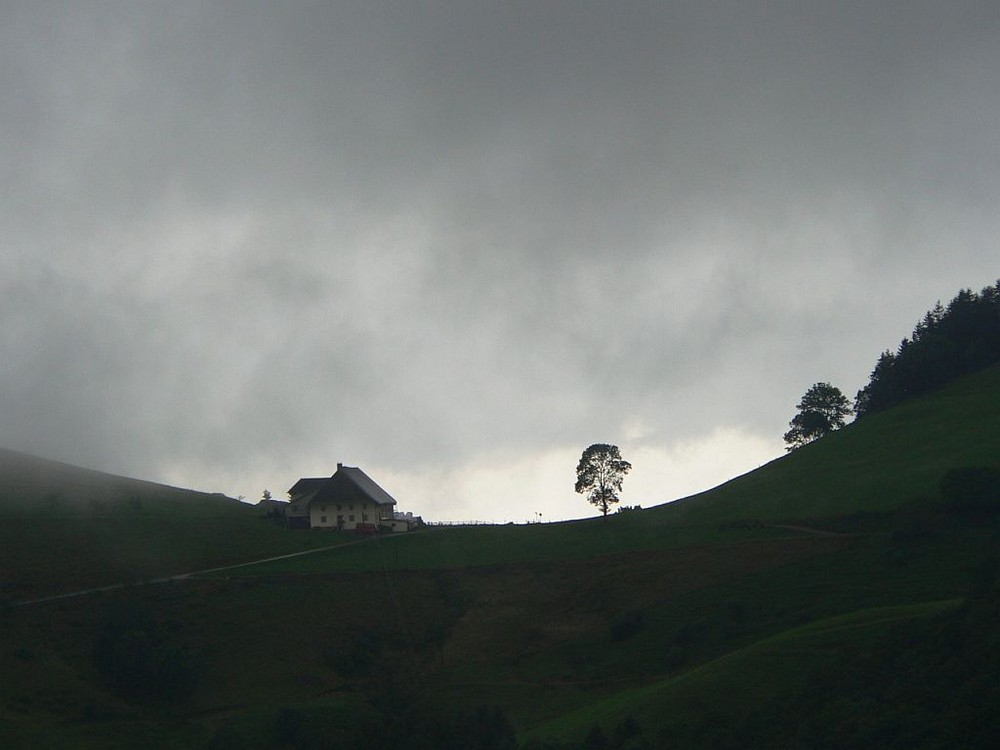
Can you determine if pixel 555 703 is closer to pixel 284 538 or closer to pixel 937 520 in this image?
pixel 937 520

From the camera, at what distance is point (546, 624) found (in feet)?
231

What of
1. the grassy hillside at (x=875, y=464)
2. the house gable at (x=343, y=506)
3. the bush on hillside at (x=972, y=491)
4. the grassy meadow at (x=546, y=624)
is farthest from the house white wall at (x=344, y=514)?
the bush on hillside at (x=972, y=491)

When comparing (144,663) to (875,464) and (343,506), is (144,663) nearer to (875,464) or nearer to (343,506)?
(343,506)

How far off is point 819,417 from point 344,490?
67123 millimetres

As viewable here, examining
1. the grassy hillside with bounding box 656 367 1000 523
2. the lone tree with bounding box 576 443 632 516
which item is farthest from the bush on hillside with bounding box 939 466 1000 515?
the lone tree with bounding box 576 443 632 516

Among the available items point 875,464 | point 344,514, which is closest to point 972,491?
point 875,464

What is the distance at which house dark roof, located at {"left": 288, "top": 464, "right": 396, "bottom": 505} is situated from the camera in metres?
121

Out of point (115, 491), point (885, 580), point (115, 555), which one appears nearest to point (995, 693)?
point (885, 580)

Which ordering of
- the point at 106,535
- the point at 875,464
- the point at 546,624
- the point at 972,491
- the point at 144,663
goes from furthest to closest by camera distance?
the point at 875,464, the point at 106,535, the point at 972,491, the point at 546,624, the point at 144,663

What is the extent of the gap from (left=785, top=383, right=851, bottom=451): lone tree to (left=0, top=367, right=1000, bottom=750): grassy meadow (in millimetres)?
30240

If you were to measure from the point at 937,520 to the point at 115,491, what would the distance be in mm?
94338

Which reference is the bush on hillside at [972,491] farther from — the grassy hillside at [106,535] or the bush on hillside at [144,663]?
the grassy hillside at [106,535]

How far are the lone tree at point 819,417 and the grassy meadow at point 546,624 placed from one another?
Answer: 30.2 metres

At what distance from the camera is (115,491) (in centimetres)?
12269
